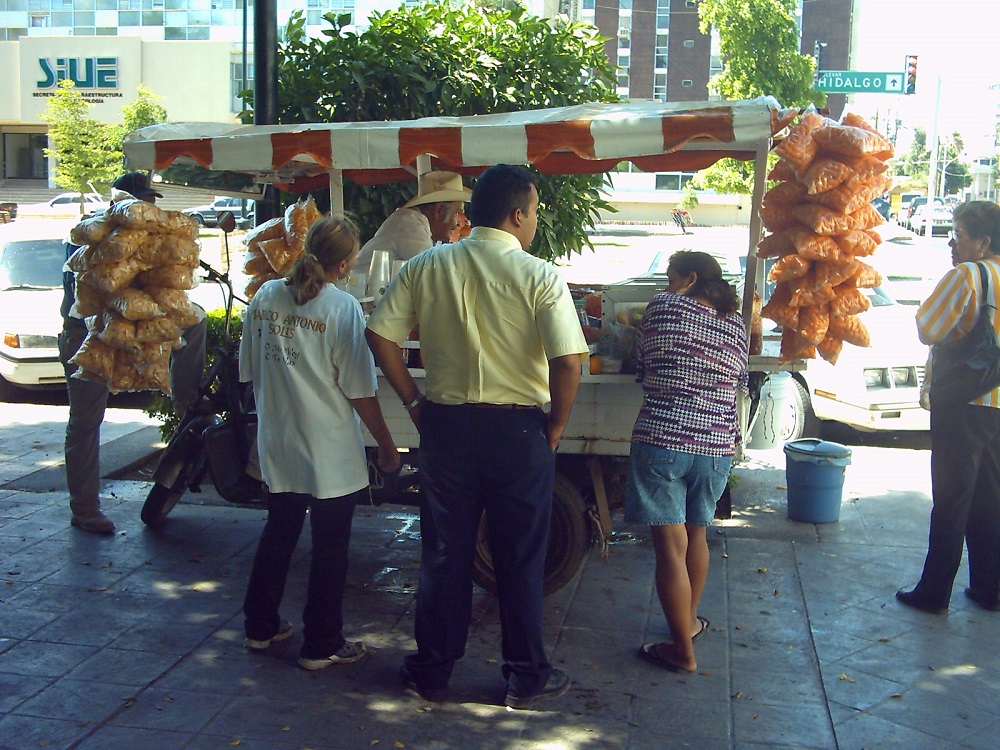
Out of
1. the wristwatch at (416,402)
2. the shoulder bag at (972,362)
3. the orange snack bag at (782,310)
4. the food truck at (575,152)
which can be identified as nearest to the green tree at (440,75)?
the food truck at (575,152)

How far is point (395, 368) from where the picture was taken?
394cm

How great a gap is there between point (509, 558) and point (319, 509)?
81 cm

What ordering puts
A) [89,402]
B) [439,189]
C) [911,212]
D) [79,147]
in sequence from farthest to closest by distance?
[911,212], [79,147], [439,189], [89,402]

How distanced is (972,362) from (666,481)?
1740 millimetres

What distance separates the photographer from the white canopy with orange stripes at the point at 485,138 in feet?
15.2

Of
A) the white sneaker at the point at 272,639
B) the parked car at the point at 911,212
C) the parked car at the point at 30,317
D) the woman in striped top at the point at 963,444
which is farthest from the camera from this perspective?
the parked car at the point at 911,212

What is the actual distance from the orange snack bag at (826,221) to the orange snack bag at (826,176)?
0.29ft

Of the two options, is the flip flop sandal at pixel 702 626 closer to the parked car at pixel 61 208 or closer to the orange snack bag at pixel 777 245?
the orange snack bag at pixel 777 245

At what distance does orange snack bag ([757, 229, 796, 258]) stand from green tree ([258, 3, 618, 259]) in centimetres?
287

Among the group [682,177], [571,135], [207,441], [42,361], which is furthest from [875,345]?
[682,177]

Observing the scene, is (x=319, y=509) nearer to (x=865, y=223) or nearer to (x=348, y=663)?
(x=348, y=663)

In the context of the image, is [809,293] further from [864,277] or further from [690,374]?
[690,374]

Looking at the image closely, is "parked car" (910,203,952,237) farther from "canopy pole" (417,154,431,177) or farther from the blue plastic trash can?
"canopy pole" (417,154,431,177)

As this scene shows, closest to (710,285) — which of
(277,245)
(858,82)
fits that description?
(277,245)
